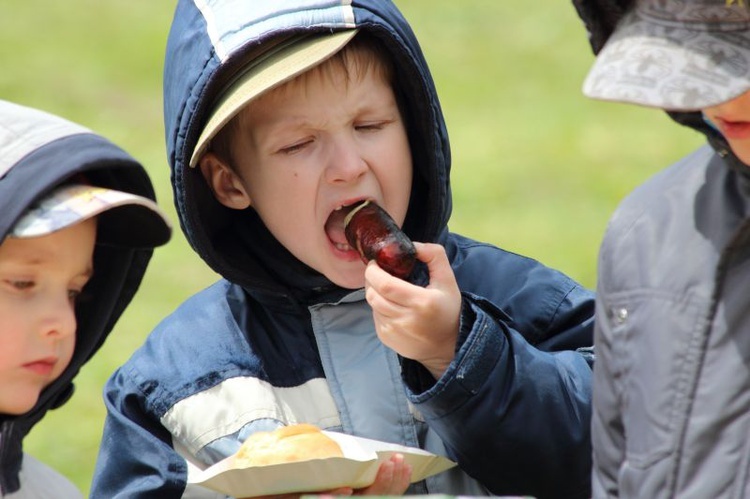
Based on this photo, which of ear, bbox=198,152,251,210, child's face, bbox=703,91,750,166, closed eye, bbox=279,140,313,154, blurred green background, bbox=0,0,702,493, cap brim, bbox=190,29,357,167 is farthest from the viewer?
blurred green background, bbox=0,0,702,493

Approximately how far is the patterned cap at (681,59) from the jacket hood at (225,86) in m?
1.01

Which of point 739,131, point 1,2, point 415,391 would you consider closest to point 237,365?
point 415,391

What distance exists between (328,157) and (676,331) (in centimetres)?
106

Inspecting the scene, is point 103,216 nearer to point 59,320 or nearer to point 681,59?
point 59,320

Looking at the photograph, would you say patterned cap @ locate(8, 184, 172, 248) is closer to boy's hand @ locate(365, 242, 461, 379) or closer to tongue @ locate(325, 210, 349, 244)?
tongue @ locate(325, 210, 349, 244)

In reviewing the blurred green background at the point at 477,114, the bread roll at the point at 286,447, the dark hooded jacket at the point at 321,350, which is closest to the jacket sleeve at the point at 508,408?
the dark hooded jacket at the point at 321,350

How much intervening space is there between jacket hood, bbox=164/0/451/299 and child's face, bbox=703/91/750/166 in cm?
107

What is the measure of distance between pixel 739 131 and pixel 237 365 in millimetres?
1451

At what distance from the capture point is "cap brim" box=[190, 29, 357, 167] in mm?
3662

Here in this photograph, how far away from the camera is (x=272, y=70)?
3.71 metres

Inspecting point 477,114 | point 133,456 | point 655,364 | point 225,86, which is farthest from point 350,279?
point 477,114

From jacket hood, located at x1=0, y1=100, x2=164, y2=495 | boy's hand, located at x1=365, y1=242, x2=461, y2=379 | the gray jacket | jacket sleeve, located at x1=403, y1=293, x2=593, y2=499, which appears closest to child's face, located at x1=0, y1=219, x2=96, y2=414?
jacket hood, located at x1=0, y1=100, x2=164, y2=495

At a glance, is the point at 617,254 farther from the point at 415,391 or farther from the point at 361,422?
the point at 361,422

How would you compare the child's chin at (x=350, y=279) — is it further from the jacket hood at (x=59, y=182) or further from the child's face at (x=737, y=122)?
the child's face at (x=737, y=122)
